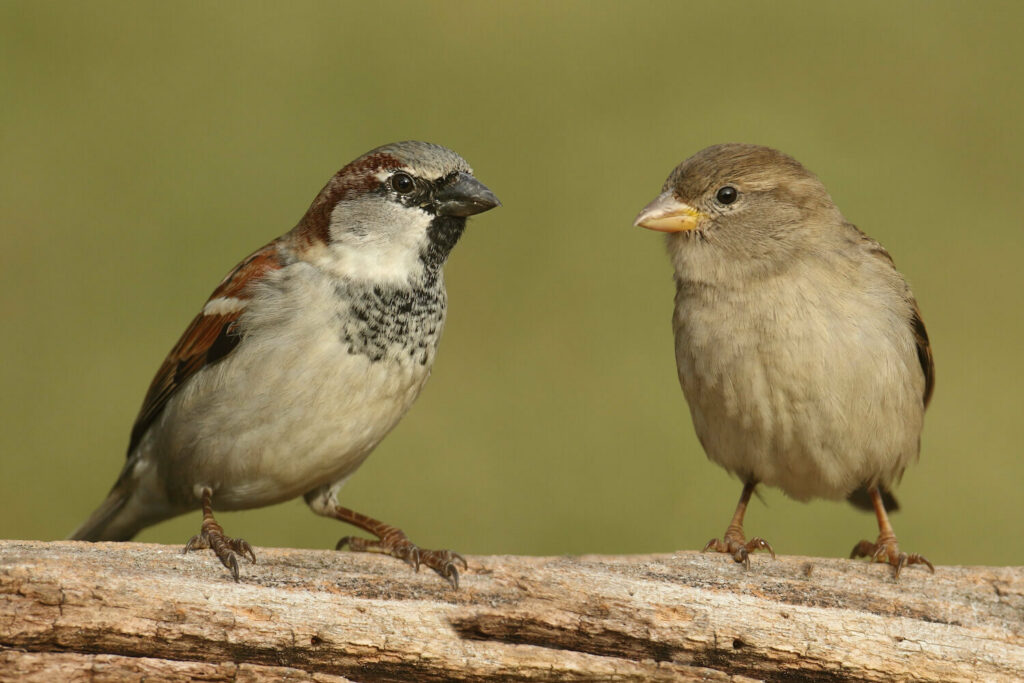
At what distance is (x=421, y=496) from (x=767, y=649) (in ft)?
9.59

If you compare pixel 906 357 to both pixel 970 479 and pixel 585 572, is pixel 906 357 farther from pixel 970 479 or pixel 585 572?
pixel 970 479

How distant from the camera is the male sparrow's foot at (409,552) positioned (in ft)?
10.7

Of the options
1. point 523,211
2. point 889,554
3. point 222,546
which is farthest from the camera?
point 523,211

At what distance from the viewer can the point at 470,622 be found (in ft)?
9.91

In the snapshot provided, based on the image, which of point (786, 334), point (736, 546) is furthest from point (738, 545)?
point (786, 334)

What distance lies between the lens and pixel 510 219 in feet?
22.6

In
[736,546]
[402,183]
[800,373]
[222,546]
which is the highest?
[402,183]

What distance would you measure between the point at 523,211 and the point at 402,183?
345cm

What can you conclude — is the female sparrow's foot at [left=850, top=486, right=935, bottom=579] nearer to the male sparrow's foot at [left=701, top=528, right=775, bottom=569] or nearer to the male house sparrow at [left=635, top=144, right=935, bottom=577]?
the male house sparrow at [left=635, top=144, right=935, bottom=577]

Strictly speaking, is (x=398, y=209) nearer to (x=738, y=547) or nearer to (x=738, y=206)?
(x=738, y=206)

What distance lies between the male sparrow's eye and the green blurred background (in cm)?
202

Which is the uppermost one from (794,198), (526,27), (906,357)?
(526,27)

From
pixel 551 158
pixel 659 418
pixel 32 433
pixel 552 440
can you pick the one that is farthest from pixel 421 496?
pixel 551 158

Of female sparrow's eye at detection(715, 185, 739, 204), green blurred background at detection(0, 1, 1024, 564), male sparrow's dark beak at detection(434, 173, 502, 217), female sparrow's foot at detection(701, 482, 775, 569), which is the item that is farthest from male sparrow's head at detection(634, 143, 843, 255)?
green blurred background at detection(0, 1, 1024, 564)
